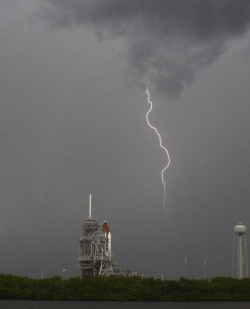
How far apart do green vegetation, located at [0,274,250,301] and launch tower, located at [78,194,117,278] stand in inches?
2032

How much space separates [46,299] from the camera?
95.8 metres

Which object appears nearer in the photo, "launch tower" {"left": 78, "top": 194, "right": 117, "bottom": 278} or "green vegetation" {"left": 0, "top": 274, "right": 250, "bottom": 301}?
"green vegetation" {"left": 0, "top": 274, "right": 250, "bottom": 301}

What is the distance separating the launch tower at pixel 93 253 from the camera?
151000mm

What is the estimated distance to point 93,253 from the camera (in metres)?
152

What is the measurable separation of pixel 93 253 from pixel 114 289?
180ft

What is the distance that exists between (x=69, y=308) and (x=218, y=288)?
105ft

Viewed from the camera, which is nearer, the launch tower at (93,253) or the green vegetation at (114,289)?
the green vegetation at (114,289)

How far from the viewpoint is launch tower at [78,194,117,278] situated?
151000 millimetres

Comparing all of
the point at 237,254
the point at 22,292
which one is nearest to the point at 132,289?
the point at 22,292

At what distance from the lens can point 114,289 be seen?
9825cm

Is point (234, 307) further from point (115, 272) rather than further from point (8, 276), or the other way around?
point (115, 272)

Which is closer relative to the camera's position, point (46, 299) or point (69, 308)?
point (69, 308)

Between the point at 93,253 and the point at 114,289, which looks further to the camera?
the point at 93,253

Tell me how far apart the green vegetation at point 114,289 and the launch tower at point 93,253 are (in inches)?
2032
